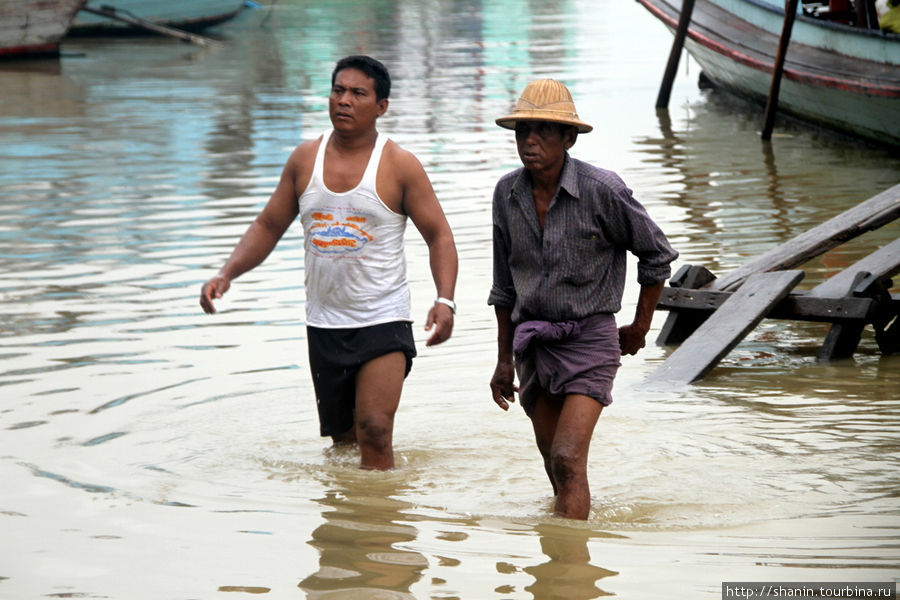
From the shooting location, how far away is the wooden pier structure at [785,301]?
7.01 m

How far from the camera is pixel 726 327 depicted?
709 centimetres

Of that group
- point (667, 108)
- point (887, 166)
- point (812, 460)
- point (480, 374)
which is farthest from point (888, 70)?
point (812, 460)

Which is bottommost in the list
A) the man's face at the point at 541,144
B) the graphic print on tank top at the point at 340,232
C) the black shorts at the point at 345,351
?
the black shorts at the point at 345,351

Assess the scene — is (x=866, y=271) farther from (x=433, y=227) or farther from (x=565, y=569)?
(x=565, y=569)

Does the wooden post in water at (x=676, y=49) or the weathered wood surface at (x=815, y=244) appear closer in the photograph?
the weathered wood surface at (x=815, y=244)

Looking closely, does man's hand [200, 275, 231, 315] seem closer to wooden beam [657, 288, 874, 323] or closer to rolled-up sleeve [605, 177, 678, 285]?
rolled-up sleeve [605, 177, 678, 285]

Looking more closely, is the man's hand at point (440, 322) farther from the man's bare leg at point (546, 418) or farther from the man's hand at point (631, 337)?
the man's hand at point (631, 337)

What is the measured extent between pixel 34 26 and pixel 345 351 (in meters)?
27.1

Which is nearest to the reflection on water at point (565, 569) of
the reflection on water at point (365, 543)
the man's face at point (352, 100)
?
the reflection on water at point (365, 543)

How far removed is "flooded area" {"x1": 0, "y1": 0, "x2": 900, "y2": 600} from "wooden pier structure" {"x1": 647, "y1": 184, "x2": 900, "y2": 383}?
172 mm

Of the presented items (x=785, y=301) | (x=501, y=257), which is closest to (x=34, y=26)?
(x=785, y=301)

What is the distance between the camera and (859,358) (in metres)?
7.30

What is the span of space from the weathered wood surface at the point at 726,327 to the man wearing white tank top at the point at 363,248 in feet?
6.62

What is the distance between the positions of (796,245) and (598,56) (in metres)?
21.4
